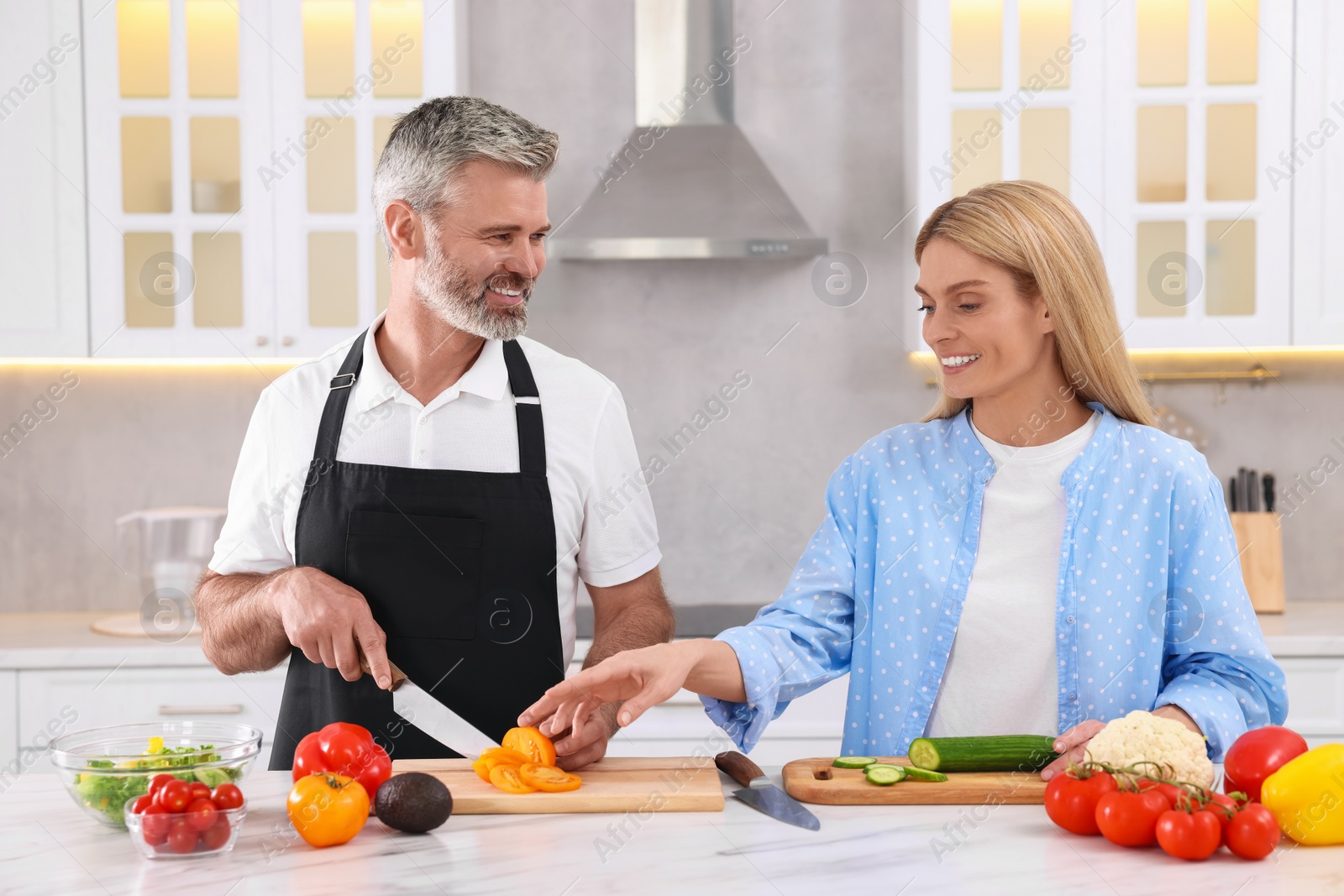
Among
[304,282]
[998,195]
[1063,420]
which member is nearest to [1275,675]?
[1063,420]

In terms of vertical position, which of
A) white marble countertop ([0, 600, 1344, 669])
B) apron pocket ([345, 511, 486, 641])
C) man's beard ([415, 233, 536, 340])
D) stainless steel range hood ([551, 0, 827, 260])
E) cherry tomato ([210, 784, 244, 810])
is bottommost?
white marble countertop ([0, 600, 1344, 669])

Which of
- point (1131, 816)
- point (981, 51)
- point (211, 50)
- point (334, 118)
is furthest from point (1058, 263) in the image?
point (211, 50)

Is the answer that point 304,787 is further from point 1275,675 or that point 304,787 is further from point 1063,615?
point 1275,675

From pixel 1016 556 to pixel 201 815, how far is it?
111 cm

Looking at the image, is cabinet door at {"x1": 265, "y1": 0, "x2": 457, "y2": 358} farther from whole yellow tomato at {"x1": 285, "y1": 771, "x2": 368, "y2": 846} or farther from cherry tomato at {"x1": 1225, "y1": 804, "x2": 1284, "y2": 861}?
cherry tomato at {"x1": 1225, "y1": 804, "x2": 1284, "y2": 861}

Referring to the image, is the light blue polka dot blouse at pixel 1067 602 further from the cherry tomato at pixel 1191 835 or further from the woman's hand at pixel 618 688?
the cherry tomato at pixel 1191 835

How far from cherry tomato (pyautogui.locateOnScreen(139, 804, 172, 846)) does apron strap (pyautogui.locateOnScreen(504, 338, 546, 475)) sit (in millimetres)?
787

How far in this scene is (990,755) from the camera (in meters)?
1.40

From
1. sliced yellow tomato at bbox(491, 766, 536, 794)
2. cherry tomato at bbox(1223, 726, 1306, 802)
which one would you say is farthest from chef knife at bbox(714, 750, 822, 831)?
cherry tomato at bbox(1223, 726, 1306, 802)

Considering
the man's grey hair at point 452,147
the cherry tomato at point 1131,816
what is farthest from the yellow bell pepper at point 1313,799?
the man's grey hair at point 452,147

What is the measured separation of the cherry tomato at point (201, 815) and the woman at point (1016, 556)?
576mm

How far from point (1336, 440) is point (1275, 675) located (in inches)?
86.7

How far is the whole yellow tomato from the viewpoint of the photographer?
119 cm

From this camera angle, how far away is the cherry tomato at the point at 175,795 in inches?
45.6
